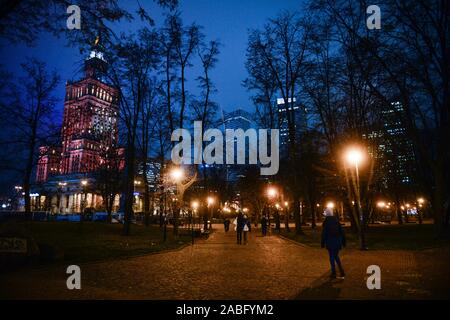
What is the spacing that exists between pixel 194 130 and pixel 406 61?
66.4ft

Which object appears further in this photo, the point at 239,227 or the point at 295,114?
the point at 295,114

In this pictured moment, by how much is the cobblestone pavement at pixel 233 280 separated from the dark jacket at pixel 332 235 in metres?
0.96

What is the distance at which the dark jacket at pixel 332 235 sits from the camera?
972 centimetres

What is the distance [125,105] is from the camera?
2592cm

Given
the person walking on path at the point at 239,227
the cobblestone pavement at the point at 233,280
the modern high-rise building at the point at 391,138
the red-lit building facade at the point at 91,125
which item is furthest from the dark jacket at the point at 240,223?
the red-lit building facade at the point at 91,125

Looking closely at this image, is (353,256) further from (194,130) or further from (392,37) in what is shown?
(194,130)

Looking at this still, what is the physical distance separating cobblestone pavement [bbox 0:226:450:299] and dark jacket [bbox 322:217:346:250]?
963mm

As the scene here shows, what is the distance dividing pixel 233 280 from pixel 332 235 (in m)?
3.27

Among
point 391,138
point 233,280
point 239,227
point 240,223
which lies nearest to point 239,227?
point 239,227

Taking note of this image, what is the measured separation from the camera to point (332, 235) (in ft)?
32.1

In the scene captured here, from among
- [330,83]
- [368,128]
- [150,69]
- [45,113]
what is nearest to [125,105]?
[150,69]

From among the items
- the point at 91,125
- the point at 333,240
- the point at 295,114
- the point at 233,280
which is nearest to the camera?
the point at 233,280

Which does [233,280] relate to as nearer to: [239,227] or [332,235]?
[332,235]

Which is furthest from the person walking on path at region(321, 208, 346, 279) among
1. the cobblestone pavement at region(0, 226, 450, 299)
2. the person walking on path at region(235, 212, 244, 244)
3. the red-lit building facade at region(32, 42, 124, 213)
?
the person walking on path at region(235, 212, 244, 244)
